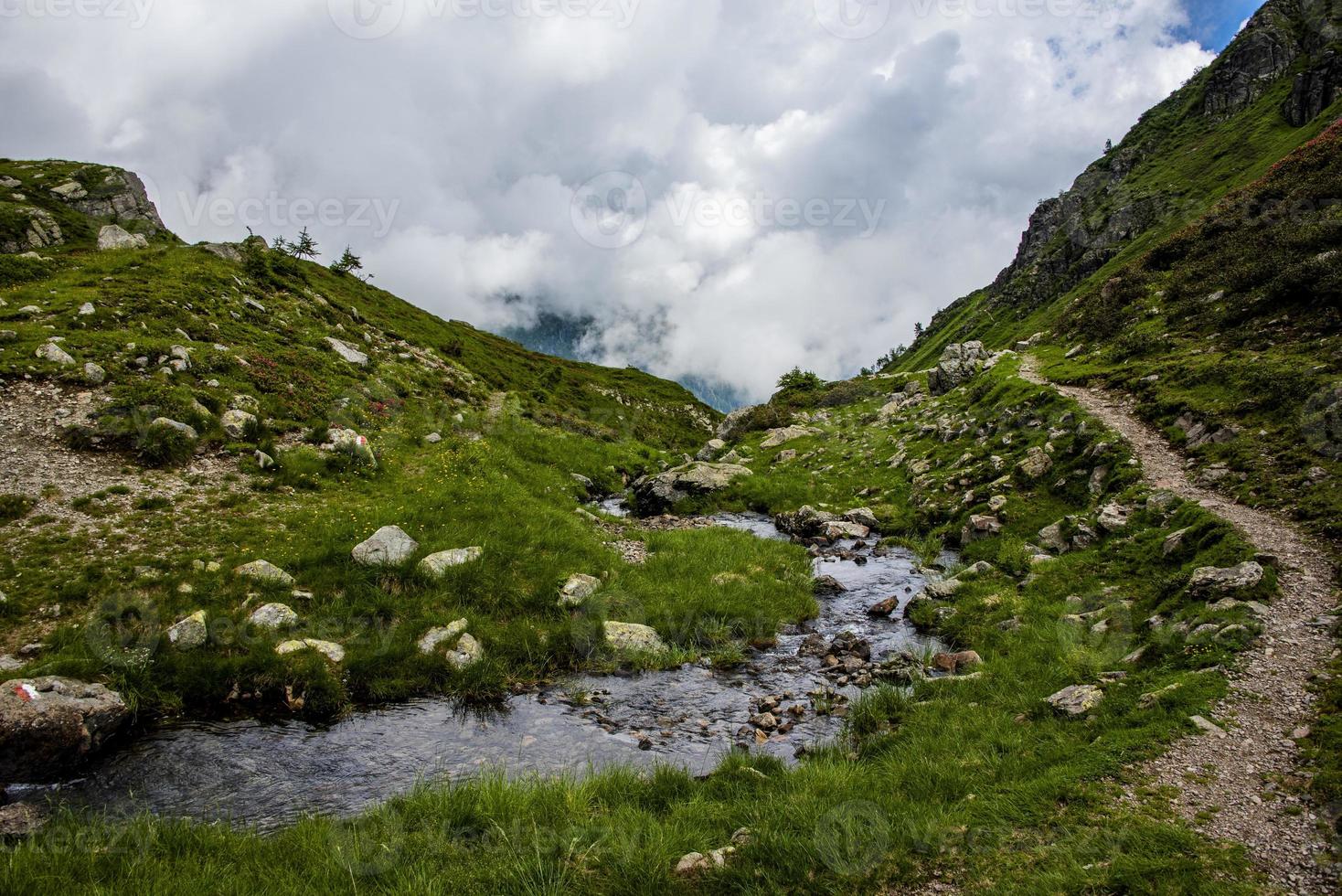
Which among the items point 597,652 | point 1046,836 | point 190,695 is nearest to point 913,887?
point 1046,836

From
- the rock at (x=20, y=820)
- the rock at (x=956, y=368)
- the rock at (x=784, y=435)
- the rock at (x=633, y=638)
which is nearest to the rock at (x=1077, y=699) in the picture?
the rock at (x=633, y=638)

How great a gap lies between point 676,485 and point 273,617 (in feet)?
77.2

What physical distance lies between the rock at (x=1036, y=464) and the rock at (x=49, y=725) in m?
26.5

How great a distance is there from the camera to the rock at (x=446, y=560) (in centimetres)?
1491

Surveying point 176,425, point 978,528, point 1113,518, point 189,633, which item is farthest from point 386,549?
point 1113,518

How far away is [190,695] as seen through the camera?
1056 cm

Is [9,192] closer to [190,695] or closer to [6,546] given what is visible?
[6,546]

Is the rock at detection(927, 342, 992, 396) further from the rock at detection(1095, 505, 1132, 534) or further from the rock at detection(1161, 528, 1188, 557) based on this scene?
the rock at detection(1161, 528, 1188, 557)

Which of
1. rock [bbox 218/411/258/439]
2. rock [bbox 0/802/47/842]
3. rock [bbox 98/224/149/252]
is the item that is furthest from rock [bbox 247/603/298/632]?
rock [bbox 98/224/149/252]

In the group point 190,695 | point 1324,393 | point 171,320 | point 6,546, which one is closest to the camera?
point 190,695

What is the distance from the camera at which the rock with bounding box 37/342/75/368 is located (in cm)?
1845

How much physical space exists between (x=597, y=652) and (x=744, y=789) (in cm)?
622

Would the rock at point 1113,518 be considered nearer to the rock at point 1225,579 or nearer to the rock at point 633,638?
the rock at point 1225,579

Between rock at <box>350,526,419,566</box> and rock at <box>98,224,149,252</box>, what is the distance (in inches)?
1470
